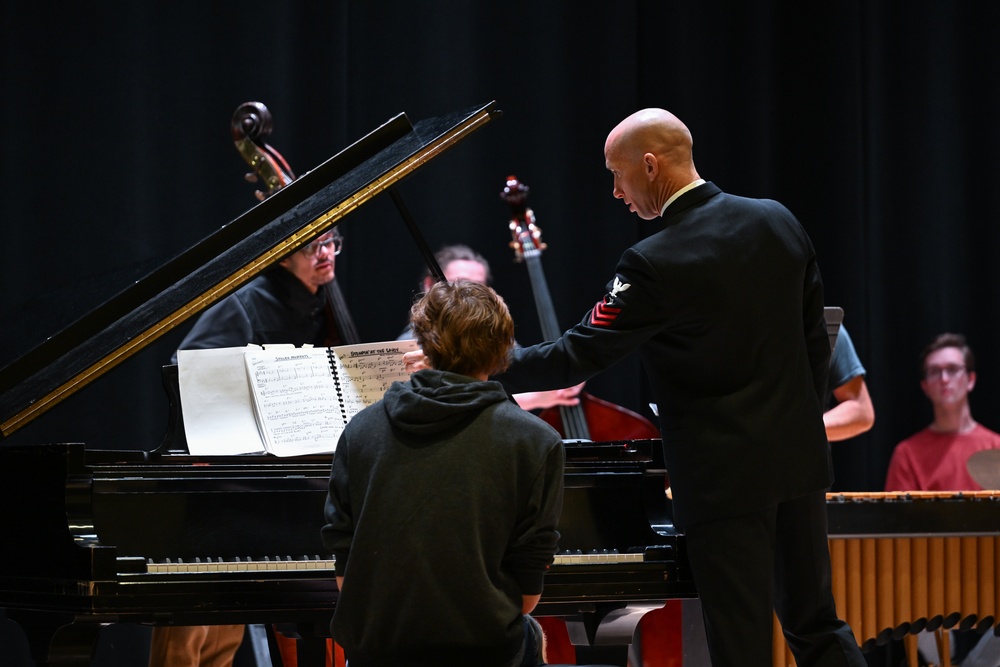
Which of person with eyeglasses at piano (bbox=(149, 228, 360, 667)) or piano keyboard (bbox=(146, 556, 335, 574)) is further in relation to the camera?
person with eyeglasses at piano (bbox=(149, 228, 360, 667))

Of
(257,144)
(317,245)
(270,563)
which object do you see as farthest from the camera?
(317,245)

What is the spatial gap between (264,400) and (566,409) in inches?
71.1

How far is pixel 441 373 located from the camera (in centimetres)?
215

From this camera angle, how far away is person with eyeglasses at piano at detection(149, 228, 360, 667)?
411cm

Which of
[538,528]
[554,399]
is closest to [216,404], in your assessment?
[538,528]

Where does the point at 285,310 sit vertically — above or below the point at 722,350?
below

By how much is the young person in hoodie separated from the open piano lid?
0.77 m

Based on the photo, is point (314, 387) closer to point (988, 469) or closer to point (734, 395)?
point (734, 395)

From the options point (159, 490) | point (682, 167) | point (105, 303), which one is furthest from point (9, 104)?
point (682, 167)

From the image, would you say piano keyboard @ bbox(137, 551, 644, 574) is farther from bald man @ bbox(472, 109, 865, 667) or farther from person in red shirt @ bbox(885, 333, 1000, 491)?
person in red shirt @ bbox(885, 333, 1000, 491)

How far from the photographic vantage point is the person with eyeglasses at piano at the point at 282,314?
4113mm

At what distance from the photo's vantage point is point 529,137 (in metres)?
5.38

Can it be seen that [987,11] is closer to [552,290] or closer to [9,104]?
[552,290]

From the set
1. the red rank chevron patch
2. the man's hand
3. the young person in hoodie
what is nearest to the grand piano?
the red rank chevron patch
